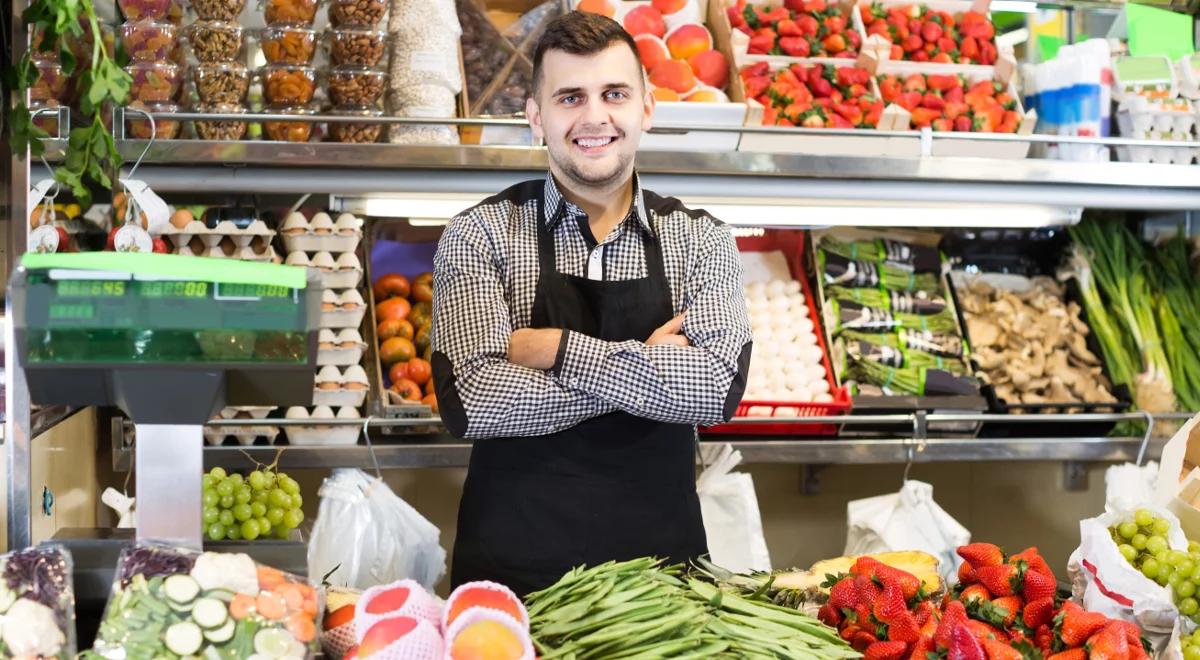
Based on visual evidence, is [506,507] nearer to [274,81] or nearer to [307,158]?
[307,158]

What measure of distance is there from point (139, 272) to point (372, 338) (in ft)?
7.78

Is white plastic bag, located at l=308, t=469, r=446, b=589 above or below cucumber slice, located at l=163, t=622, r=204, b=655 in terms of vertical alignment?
below

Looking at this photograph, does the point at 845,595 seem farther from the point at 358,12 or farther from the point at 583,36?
the point at 358,12

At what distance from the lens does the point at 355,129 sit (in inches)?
135

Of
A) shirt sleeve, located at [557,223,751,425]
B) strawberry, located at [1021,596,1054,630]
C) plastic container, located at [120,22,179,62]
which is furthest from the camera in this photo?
plastic container, located at [120,22,179,62]

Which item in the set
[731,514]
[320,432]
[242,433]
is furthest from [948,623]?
[242,433]

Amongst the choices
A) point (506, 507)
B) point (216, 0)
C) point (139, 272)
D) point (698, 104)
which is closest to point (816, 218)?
point (698, 104)

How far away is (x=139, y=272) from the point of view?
149 centimetres

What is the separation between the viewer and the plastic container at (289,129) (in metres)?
3.38

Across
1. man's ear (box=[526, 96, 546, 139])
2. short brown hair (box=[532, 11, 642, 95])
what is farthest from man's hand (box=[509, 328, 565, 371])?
short brown hair (box=[532, 11, 642, 95])

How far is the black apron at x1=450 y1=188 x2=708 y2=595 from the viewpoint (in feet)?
8.61

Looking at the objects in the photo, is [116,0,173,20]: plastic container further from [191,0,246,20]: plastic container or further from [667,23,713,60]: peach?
[667,23,713,60]: peach

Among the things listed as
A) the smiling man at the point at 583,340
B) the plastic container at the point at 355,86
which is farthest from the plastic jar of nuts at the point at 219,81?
the smiling man at the point at 583,340

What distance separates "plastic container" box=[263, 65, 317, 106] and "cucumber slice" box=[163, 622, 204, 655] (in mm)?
2219
